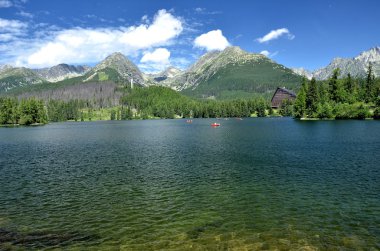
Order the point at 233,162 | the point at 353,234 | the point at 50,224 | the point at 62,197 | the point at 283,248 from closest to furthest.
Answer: the point at 283,248 < the point at 353,234 < the point at 50,224 < the point at 62,197 < the point at 233,162

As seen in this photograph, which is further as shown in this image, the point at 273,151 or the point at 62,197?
the point at 273,151

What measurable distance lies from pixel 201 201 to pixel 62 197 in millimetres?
17749

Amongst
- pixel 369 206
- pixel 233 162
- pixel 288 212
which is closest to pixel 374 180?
pixel 369 206

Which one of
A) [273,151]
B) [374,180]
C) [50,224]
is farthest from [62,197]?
[273,151]

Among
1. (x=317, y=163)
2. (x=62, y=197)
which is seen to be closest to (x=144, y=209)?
(x=62, y=197)

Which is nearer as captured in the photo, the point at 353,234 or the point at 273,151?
the point at 353,234

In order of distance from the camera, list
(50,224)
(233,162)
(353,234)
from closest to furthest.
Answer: (353,234) < (50,224) < (233,162)

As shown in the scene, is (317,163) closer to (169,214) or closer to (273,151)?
(273,151)

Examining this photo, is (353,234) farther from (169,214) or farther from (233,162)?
(233,162)

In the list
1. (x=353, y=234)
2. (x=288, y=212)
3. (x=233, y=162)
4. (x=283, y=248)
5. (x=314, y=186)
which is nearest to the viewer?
(x=283, y=248)

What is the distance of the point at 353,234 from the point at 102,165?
4794 cm

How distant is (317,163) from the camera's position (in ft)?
189

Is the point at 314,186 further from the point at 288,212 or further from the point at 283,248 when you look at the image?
the point at 283,248

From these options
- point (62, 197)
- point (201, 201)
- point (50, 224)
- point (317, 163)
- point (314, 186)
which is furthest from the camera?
point (317, 163)
